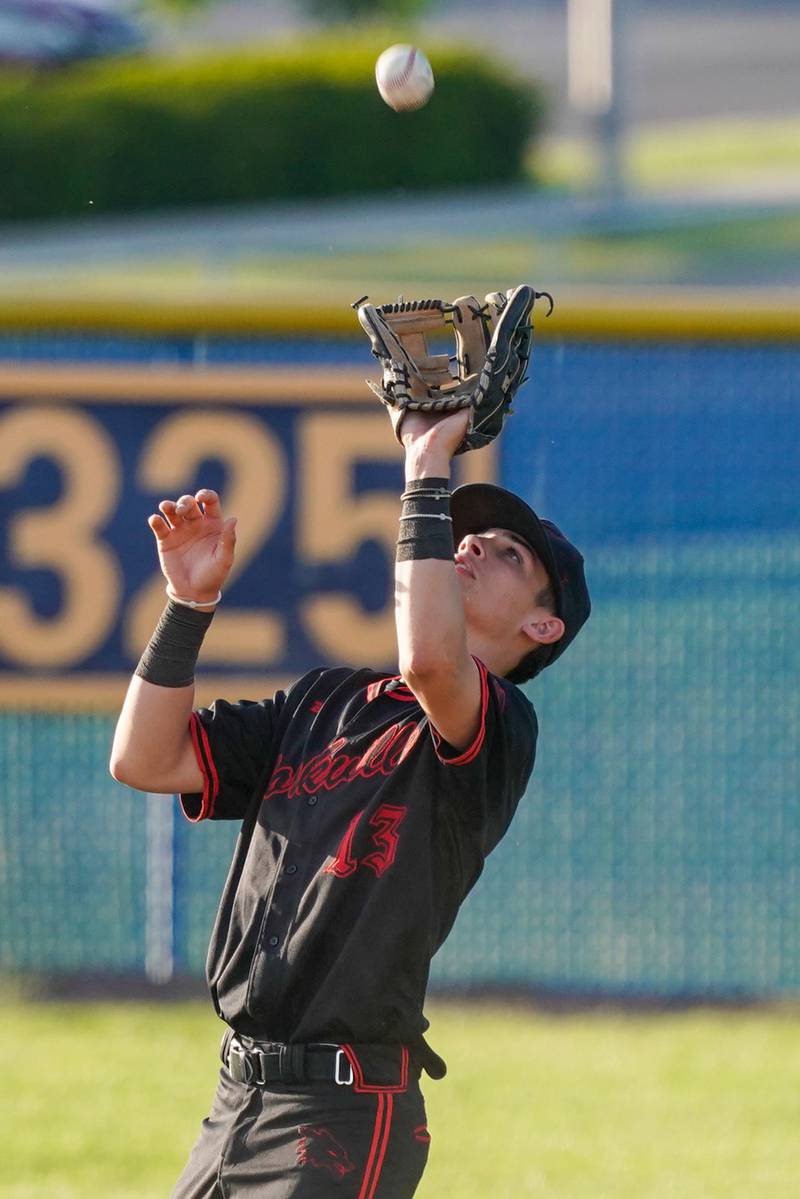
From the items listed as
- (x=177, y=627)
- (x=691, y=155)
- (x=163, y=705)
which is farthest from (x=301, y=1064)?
(x=691, y=155)

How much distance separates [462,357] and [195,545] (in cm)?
54

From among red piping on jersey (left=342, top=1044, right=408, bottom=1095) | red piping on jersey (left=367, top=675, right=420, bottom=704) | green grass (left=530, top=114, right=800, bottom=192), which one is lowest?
red piping on jersey (left=342, top=1044, right=408, bottom=1095)

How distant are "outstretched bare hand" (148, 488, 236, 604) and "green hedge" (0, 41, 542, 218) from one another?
17844 millimetres

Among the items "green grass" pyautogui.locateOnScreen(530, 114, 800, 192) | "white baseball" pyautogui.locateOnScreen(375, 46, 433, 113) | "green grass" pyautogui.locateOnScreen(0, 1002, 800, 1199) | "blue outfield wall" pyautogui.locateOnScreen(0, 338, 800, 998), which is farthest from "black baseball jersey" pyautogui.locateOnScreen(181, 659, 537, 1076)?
"green grass" pyautogui.locateOnScreen(530, 114, 800, 192)

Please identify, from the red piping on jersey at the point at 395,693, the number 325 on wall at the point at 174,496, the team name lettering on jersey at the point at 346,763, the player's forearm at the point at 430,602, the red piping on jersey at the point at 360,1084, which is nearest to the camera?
the player's forearm at the point at 430,602

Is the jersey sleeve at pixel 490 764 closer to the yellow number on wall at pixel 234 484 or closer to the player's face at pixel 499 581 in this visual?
the player's face at pixel 499 581

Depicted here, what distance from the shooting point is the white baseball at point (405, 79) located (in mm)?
3625

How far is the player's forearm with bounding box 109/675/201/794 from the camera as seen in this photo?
3.02 meters

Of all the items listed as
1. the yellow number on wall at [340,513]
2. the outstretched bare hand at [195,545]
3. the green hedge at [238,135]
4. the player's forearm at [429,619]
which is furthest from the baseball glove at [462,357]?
the green hedge at [238,135]

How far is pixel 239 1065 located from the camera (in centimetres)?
292

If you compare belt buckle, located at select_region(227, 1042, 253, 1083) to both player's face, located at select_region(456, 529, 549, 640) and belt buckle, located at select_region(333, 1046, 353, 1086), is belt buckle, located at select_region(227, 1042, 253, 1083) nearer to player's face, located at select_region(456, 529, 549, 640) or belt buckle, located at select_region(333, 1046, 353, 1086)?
belt buckle, located at select_region(333, 1046, 353, 1086)

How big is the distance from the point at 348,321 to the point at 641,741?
5.39ft

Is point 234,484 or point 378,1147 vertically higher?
point 234,484

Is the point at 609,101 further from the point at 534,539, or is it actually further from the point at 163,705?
the point at 163,705
